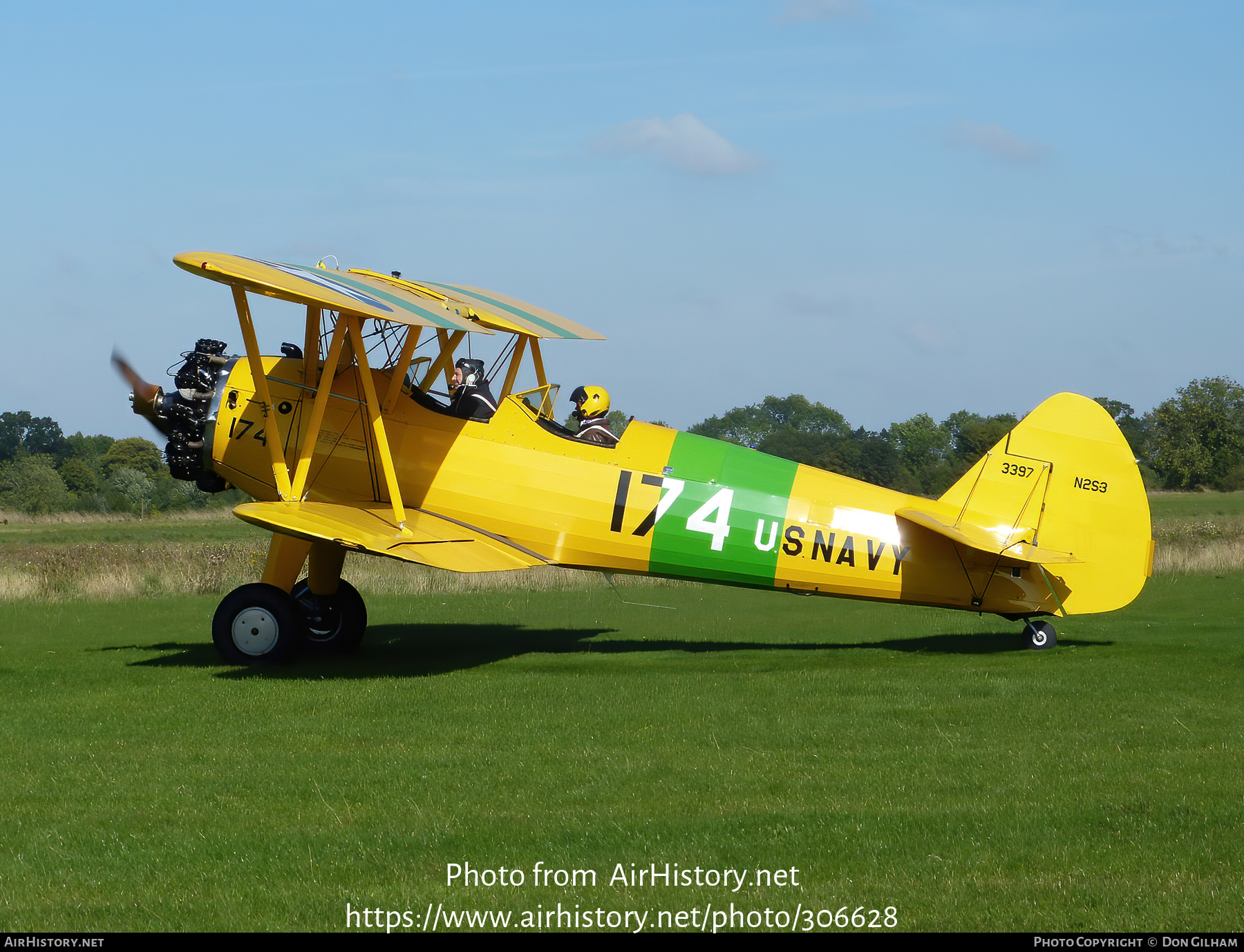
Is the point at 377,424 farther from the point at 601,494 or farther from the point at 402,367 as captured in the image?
the point at 601,494

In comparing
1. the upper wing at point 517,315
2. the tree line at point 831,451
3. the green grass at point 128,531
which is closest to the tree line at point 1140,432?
the tree line at point 831,451

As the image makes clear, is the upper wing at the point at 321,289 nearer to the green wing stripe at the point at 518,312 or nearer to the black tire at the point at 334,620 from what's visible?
the green wing stripe at the point at 518,312

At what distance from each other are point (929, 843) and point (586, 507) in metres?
6.29

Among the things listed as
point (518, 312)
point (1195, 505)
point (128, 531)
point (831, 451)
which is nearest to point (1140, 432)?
point (1195, 505)

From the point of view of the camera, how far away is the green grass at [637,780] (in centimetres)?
472

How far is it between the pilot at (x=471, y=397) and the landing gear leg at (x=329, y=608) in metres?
2.04

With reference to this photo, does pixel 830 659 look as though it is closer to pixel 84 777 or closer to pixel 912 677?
pixel 912 677

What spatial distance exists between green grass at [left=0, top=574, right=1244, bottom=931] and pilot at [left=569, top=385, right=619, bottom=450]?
2.16m

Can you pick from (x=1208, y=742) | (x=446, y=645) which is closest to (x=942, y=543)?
(x=1208, y=742)

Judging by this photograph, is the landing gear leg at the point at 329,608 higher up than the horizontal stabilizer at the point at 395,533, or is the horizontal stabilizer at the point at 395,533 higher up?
the horizontal stabilizer at the point at 395,533

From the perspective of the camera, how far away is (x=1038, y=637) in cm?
1135

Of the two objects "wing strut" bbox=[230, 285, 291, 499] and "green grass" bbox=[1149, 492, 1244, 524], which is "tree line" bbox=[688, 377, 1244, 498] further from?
"wing strut" bbox=[230, 285, 291, 499]

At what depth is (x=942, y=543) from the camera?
11062mm

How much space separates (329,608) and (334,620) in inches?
5.8
